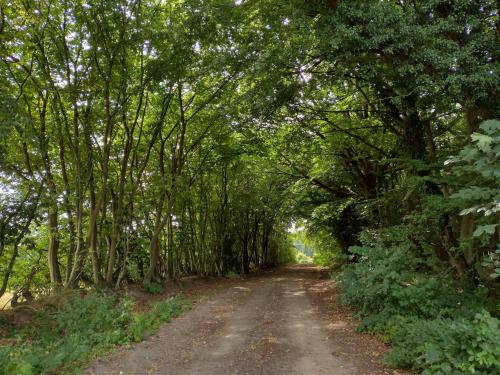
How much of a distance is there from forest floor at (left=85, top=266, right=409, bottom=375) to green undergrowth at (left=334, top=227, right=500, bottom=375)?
51 centimetres

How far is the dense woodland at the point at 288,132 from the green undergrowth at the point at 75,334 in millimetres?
2604

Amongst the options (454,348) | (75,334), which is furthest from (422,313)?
(75,334)

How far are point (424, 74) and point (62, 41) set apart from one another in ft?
33.0

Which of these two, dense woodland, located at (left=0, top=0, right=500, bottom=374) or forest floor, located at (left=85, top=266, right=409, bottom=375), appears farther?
dense woodland, located at (left=0, top=0, right=500, bottom=374)

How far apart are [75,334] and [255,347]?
12.7ft

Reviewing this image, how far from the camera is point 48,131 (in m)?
12.4

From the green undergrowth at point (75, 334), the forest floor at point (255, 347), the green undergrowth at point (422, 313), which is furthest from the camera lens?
the forest floor at point (255, 347)

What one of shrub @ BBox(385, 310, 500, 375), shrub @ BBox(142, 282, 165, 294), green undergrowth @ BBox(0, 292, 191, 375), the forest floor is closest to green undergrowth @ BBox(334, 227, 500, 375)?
shrub @ BBox(385, 310, 500, 375)

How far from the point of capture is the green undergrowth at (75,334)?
5.68 meters

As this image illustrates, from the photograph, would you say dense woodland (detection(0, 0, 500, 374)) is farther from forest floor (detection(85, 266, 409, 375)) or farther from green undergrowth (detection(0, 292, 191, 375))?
green undergrowth (detection(0, 292, 191, 375))

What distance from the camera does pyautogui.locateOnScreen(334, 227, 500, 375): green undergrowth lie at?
15.6 ft

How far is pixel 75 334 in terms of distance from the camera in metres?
7.79

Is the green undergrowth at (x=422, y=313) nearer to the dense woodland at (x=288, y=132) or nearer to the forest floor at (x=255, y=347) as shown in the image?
the dense woodland at (x=288, y=132)

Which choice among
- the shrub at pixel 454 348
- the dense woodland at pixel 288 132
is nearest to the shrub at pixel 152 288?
the dense woodland at pixel 288 132
